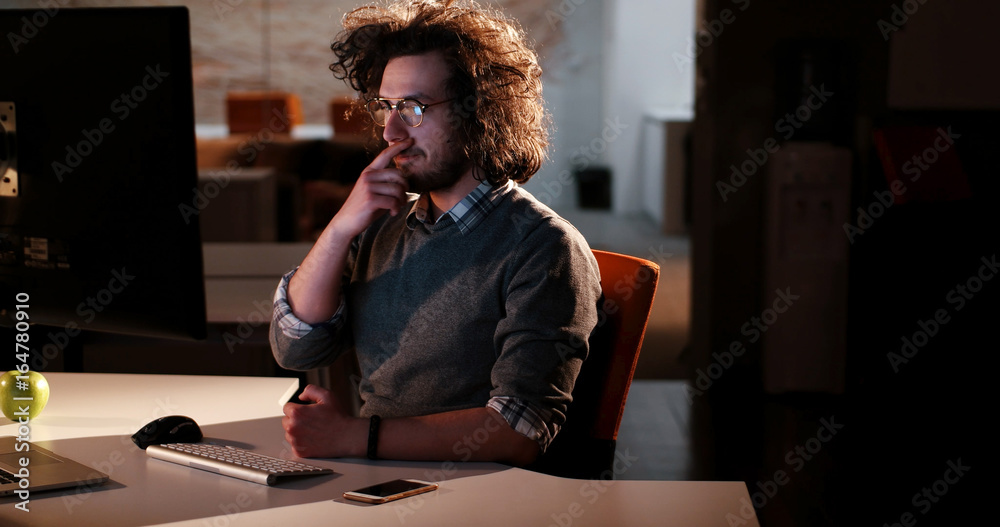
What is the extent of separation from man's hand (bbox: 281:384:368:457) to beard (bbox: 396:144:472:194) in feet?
1.36

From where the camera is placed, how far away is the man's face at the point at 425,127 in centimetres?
156

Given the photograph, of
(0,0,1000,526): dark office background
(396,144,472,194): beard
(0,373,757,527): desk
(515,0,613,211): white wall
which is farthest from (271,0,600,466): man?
(515,0,613,211): white wall

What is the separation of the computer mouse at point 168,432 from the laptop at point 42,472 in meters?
0.10

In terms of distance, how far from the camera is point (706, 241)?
14.0 ft

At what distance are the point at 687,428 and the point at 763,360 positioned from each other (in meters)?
0.65

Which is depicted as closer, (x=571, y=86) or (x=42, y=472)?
(x=42, y=472)

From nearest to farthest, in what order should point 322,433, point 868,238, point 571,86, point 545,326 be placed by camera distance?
point 322,433 < point 545,326 < point 868,238 < point 571,86

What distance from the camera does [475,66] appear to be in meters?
1.58

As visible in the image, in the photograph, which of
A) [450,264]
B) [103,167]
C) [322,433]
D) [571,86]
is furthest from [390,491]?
[571,86]

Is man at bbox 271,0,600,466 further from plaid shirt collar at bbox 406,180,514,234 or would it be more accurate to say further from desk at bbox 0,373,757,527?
desk at bbox 0,373,757,527

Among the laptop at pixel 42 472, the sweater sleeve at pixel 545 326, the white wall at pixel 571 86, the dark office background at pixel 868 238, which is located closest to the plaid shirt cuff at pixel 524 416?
the sweater sleeve at pixel 545 326

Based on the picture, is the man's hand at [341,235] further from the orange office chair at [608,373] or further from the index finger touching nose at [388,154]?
the orange office chair at [608,373]

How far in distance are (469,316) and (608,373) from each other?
261 mm

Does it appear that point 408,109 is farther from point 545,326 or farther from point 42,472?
point 42,472
